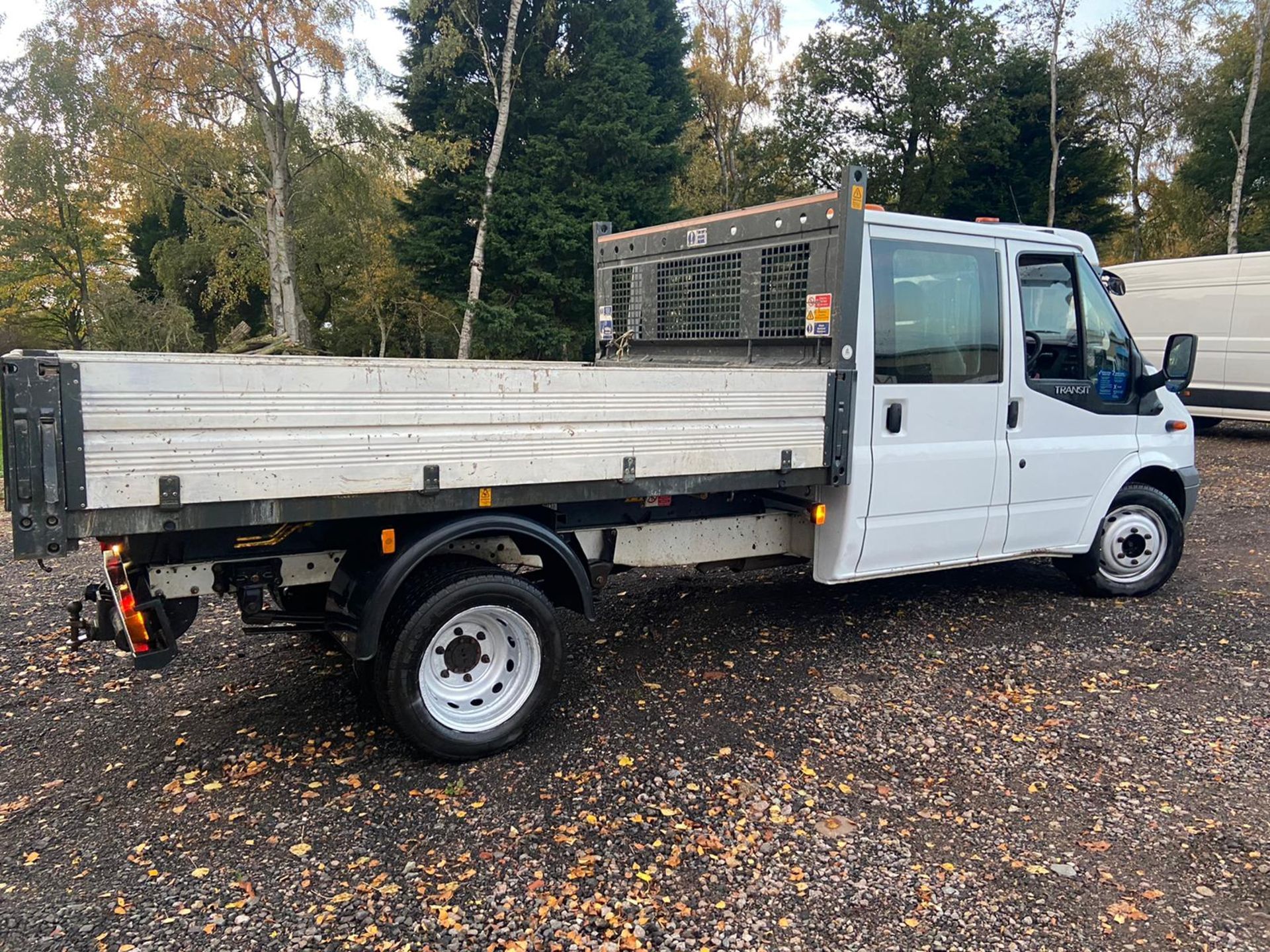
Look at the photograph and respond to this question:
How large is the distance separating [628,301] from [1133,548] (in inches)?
152

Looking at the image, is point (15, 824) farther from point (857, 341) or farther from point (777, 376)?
point (857, 341)

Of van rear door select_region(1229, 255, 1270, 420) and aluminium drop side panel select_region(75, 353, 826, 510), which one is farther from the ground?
van rear door select_region(1229, 255, 1270, 420)

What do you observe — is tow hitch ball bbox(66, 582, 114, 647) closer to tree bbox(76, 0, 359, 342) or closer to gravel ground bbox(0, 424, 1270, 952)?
gravel ground bbox(0, 424, 1270, 952)

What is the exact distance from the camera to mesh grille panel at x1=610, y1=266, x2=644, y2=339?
5902 millimetres

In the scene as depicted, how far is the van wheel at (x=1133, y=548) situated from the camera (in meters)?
5.77

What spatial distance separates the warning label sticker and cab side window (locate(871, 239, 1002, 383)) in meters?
0.27

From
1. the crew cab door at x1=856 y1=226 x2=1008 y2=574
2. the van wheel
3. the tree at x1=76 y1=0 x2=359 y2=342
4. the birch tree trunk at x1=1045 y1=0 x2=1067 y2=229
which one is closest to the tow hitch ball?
the crew cab door at x1=856 y1=226 x2=1008 y2=574

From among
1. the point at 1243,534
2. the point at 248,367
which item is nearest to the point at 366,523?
the point at 248,367

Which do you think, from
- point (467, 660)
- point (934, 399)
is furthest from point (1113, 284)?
point (467, 660)

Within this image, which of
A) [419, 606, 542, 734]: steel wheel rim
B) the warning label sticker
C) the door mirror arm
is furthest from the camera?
the door mirror arm

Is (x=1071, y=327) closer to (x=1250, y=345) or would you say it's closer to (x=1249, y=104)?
(x=1250, y=345)

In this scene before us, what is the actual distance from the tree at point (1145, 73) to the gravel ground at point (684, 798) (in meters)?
29.1

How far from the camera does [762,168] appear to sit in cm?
3142

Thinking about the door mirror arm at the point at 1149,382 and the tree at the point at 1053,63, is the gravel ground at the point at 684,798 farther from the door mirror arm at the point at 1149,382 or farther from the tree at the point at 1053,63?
the tree at the point at 1053,63
